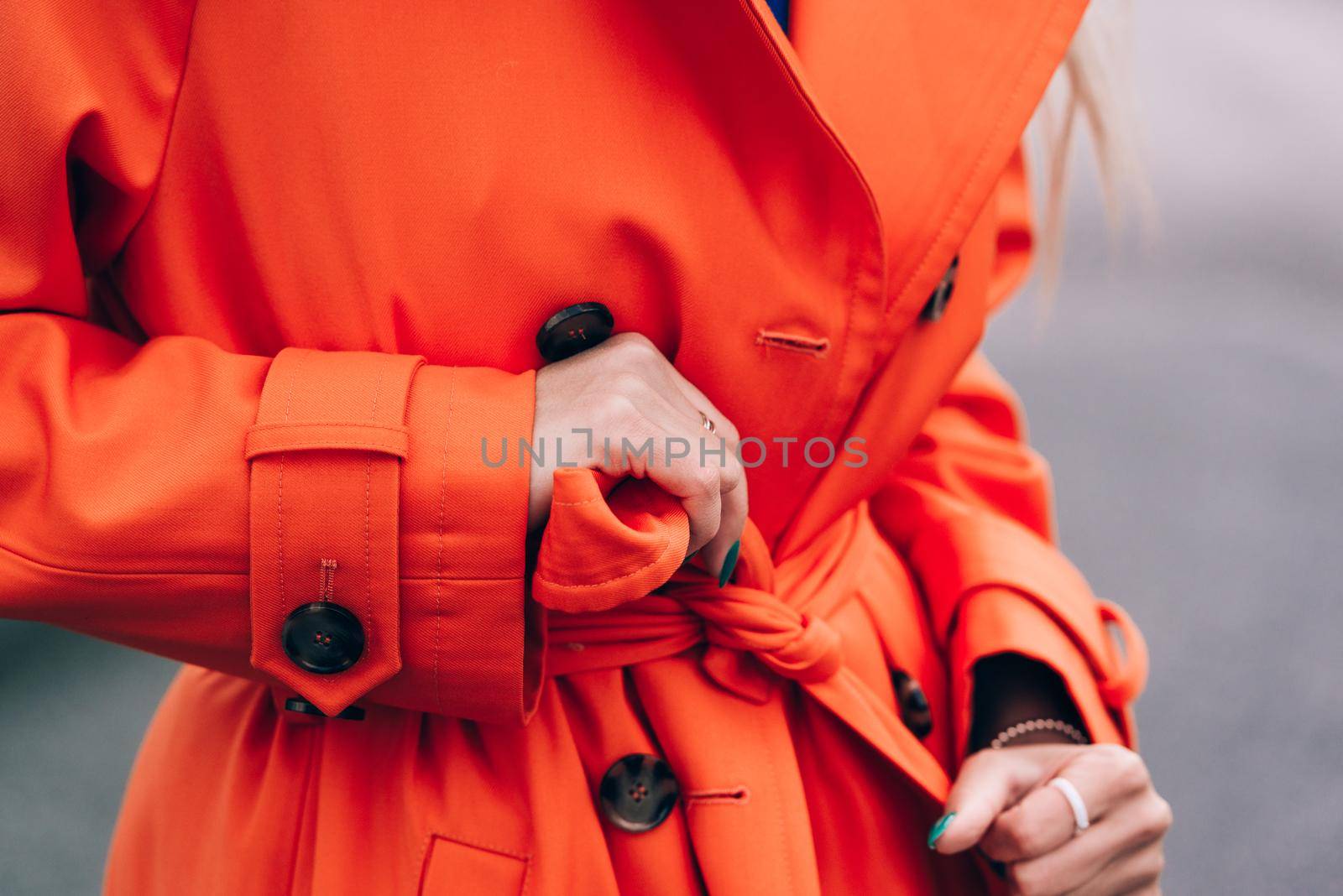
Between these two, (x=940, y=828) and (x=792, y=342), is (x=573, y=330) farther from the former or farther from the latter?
(x=940, y=828)

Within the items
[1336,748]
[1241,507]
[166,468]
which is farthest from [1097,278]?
[166,468]

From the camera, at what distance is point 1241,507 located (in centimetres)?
270

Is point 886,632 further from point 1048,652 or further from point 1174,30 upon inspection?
point 1174,30

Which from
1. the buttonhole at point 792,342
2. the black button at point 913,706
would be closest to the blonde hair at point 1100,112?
the buttonhole at point 792,342

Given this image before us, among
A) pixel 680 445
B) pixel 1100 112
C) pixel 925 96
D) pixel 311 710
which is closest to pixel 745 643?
pixel 680 445

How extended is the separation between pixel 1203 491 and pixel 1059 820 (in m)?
2.27

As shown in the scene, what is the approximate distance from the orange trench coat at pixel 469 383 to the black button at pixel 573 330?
0.05 feet

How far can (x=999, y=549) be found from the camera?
926 mm

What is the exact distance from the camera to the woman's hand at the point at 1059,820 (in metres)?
0.75

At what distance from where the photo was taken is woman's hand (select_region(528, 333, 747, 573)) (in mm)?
612

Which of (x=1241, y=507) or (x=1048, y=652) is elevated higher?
(x=1048, y=652)

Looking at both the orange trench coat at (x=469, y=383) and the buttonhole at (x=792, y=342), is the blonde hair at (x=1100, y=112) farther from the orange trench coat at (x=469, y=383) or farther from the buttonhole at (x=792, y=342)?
the buttonhole at (x=792, y=342)

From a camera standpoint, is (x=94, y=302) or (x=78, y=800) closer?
(x=94, y=302)

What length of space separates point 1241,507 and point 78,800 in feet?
8.91
